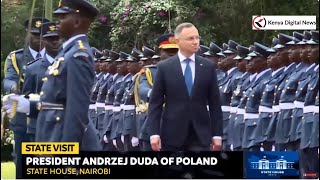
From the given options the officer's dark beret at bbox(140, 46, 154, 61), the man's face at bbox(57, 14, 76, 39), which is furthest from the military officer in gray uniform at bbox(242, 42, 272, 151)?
the man's face at bbox(57, 14, 76, 39)

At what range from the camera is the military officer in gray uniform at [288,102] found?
28.7ft

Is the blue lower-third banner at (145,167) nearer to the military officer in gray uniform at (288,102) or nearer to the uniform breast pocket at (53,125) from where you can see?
the uniform breast pocket at (53,125)

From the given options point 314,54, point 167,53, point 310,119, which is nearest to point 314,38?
point 314,54

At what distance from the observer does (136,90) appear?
9.10 m

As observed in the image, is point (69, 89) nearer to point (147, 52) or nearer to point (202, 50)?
point (147, 52)

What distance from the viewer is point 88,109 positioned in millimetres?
8453

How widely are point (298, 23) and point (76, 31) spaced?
1.78 m

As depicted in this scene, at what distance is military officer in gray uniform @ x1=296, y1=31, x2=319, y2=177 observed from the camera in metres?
8.53

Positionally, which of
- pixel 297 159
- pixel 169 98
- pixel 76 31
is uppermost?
pixel 76 31

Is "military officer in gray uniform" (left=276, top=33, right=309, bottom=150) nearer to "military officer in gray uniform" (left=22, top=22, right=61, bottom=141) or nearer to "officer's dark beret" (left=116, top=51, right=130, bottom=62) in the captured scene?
"officer's dark beret" (left=116, top=51, right=130, bottom=62)

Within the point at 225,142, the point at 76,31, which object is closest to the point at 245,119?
the point at 225,142

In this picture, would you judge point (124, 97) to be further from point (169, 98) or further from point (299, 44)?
point (299, 44)

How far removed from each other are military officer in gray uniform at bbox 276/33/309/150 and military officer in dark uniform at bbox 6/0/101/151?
1534 millimetres

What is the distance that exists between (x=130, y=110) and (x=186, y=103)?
808mm
